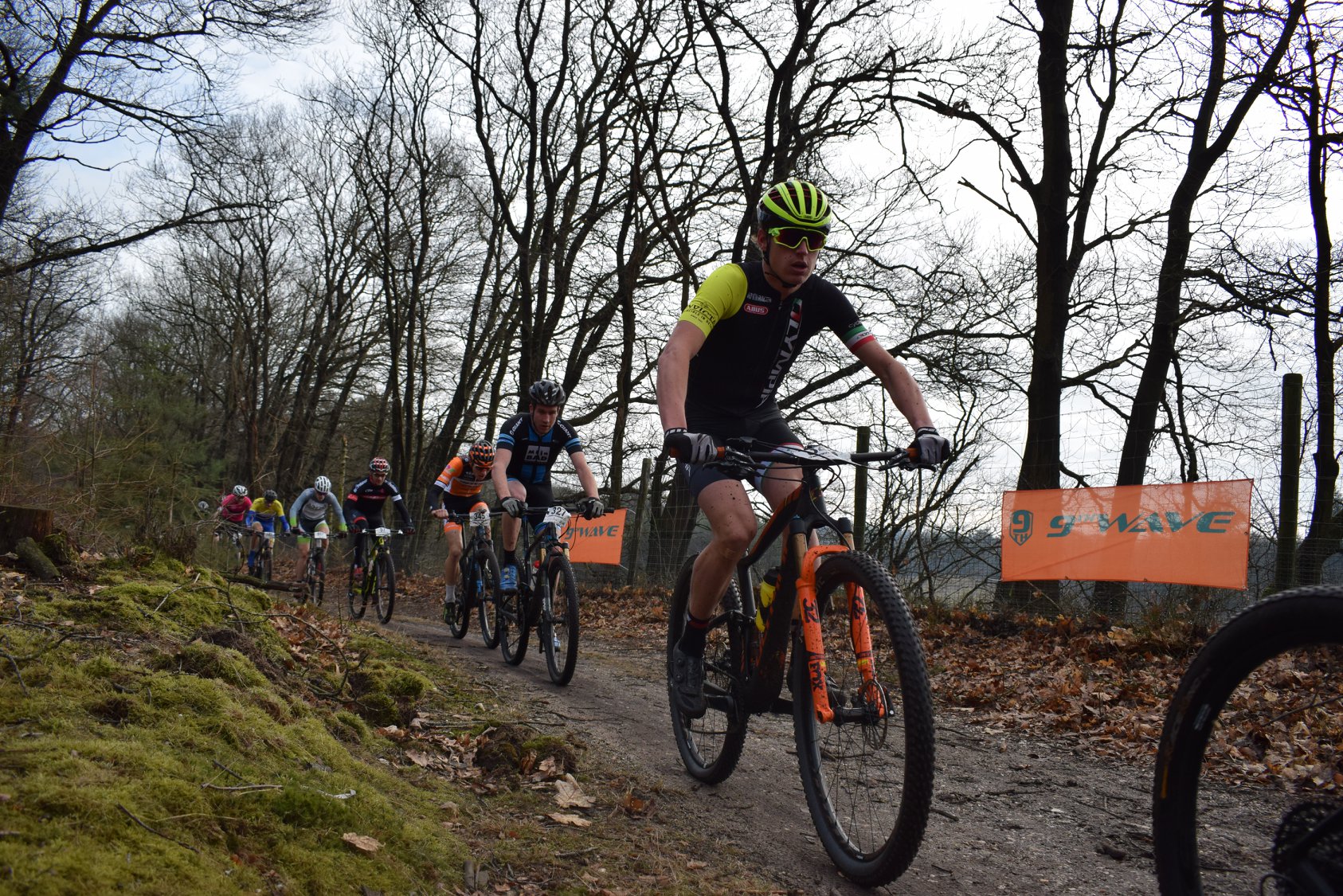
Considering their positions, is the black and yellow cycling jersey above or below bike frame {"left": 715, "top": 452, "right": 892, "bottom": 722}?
above

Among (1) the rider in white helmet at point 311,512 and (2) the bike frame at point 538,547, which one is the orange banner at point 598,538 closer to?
(1) the rider in white helmet at point 311,512

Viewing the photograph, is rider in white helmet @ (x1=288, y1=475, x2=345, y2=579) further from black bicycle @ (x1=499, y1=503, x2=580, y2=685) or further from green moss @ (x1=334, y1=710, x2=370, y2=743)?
green moss @ (x1=334, y1=710, x2=370, y2=743)

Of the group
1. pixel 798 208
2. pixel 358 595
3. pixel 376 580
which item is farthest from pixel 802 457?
pixel 358 595

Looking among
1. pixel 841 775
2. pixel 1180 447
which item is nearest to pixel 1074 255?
pixel 1180 447

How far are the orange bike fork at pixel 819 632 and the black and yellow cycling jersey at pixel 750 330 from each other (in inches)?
39.3

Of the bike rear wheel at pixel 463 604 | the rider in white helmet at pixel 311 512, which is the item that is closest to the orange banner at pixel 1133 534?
the bike rear wheel at pixel 463 604

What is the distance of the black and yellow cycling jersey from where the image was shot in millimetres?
A: 4148

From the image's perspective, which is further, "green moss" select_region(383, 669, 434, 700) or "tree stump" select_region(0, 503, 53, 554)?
"tree stump" select_region(0, 503, 53, 554)

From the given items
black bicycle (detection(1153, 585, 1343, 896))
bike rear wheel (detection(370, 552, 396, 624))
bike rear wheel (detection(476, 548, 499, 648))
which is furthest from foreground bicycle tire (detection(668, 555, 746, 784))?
bike rear wheel (detection(370, 552, 396, 624))

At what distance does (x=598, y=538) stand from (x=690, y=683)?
11.0 metres

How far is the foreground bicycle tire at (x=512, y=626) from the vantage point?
8172 millimetres

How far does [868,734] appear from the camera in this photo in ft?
10.6

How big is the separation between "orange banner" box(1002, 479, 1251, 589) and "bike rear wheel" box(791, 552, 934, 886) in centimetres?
501

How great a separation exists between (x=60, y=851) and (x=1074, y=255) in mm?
15272
